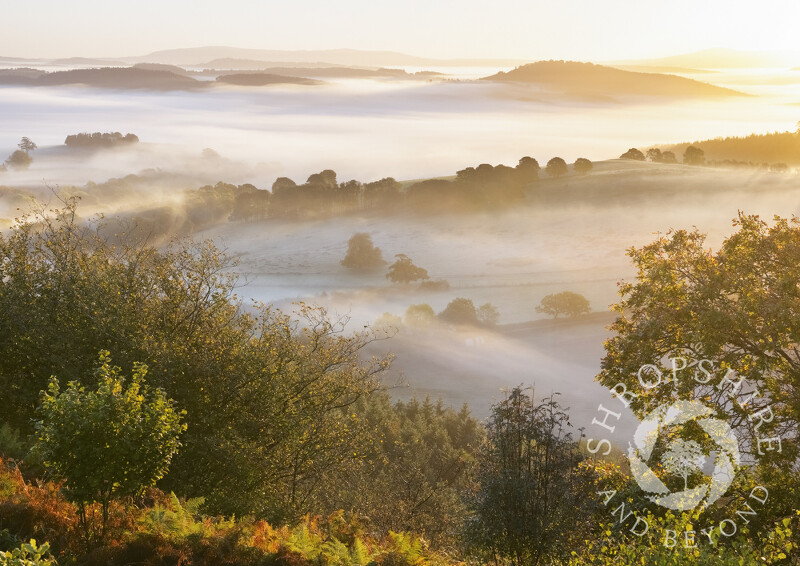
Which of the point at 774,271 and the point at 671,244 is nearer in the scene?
the point at 774,271

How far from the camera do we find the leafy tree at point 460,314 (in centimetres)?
12312

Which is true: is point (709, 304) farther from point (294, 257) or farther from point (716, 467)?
point (294, 257)

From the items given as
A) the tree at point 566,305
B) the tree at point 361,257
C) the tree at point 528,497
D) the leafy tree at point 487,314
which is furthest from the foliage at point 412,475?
the tree at point 361,257

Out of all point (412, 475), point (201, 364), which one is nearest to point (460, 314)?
point (412, 475)

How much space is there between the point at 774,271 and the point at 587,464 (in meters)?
7.82

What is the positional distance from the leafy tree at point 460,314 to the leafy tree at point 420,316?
2.48m

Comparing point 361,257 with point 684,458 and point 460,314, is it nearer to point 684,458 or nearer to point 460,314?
point 460,314

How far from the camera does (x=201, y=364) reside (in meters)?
23.1

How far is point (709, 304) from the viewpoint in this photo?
1995cm

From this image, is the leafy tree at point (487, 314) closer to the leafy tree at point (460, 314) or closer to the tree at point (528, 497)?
the leafy tree at point (460, 314)

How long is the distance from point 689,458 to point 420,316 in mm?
102277

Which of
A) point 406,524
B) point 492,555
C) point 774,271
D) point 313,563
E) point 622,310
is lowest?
point 406,524

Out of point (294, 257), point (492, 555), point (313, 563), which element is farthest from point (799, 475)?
point (294, 257)

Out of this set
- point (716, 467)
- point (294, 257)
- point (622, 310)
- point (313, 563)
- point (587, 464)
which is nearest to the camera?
point (313, 563)
